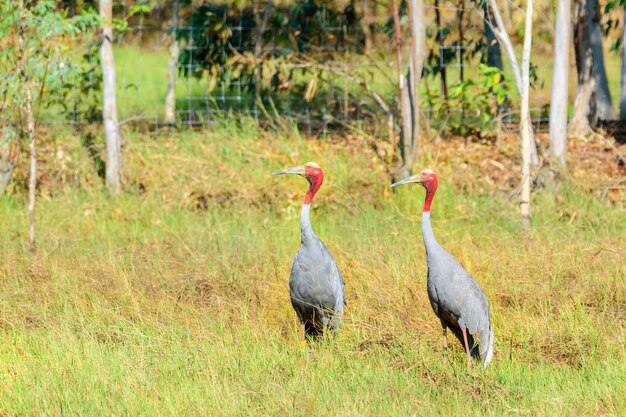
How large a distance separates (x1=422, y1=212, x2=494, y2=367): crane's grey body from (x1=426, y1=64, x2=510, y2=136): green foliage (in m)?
3.95

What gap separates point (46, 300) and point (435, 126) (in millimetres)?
5444

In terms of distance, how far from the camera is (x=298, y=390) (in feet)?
15.9

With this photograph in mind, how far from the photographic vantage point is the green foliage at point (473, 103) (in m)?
9.55

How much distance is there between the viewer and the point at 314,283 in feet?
18.6

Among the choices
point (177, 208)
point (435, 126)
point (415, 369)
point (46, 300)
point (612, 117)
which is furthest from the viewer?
point (612, 117)

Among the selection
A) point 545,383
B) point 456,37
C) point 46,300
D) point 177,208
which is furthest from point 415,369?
point 456,37

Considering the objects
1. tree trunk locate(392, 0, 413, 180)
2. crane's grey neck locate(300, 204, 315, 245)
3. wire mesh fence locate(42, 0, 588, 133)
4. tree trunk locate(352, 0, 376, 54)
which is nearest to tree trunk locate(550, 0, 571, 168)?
wire mesh fence locate(42, 0, 588, 133)

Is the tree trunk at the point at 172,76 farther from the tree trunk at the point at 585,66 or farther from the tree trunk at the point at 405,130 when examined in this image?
the tree trunk at the point at 585,66

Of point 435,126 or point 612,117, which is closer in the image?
point 435,126

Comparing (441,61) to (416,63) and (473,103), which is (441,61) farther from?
(416,63)

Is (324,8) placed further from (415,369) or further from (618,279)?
(415,369)

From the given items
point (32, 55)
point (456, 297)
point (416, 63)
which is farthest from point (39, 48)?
point (456, 297)

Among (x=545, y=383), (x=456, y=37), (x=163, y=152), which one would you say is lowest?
(x=545, y=383)

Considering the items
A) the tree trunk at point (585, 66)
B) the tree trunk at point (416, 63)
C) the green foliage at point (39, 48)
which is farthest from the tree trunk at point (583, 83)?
the green foliage at point (39, 48)
